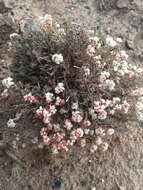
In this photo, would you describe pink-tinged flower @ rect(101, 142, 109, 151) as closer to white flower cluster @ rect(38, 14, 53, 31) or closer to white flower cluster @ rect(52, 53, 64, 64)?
white flower cluster @ rect(52, 53, 64, 64)

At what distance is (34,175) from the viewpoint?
292cm

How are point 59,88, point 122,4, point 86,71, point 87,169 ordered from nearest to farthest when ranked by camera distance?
1. point 59,88
2. point 86,71
3. point 87,169
4. point 122,4

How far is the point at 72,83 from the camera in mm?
2857

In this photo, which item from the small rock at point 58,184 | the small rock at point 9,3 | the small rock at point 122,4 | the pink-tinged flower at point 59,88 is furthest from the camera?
the small rock at point 122,4

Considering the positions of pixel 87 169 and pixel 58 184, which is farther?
pixel 87 169

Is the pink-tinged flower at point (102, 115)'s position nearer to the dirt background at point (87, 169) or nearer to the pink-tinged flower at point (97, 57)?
the dirt background at point (87, 169)

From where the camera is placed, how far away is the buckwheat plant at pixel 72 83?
8.59 ft

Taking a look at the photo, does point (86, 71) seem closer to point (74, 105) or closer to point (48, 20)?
point (74, 105)

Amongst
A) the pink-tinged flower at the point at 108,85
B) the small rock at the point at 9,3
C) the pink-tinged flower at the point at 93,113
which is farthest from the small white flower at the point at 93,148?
the small rock at the point at 9,3

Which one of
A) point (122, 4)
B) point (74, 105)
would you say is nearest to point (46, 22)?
point (74, 105)

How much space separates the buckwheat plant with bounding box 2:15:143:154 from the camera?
103 inches

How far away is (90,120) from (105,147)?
1.25 ft

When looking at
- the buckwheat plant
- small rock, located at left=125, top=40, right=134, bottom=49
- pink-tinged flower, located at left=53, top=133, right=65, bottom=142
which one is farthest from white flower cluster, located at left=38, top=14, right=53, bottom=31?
small rock, located at left=125, top=40, right=134, bottom=49

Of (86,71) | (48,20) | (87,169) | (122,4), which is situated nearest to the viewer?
(86,71)
